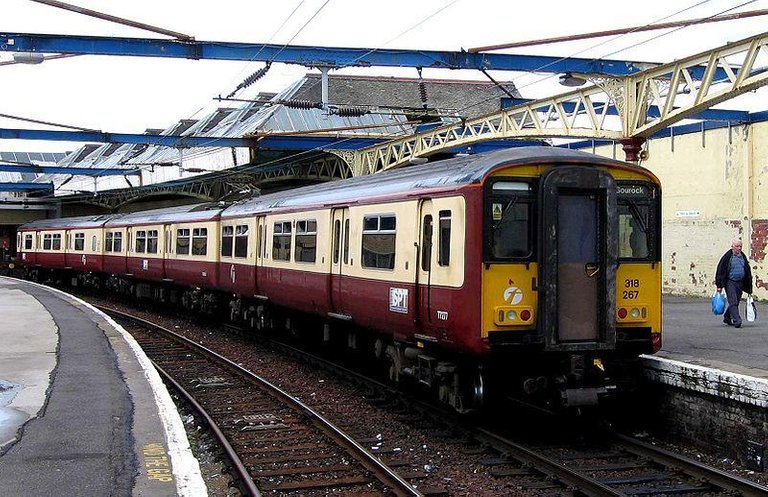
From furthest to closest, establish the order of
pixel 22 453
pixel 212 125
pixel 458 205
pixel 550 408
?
pixel 212 125 → pixel 550 408 → pixel 458 205 → pixel 22 453

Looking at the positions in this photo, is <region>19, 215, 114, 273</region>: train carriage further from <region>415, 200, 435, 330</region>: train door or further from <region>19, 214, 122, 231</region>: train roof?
<region>415, 200, 435, 330</region>: train door

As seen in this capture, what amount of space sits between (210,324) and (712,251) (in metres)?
13.1

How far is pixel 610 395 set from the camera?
29.8 feet

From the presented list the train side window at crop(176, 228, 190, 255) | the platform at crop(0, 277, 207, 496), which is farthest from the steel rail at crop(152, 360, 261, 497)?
the train side window at crop(176, 228, 190, 255)

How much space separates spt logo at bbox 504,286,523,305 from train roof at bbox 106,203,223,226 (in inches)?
509

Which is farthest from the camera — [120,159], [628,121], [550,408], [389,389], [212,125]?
[120,159]

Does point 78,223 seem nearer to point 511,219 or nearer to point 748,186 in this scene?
point 748,186

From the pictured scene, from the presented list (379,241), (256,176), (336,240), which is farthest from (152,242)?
(379,241)

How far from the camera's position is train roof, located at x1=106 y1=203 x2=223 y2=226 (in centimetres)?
2154

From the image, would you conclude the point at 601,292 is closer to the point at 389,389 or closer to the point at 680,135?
the point at 389,389

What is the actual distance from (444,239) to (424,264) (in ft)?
1.85

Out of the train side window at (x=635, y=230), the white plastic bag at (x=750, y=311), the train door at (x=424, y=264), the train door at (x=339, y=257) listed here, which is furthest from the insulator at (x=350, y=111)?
→ the train side window at (x=635, y=230)

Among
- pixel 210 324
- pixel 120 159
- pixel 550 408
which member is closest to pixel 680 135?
pixel 210 324

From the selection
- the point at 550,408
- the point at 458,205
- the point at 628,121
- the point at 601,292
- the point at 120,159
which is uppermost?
the point at 120,159
